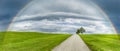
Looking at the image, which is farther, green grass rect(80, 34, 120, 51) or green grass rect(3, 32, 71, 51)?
green grass rect(80, 34, 120, 51)

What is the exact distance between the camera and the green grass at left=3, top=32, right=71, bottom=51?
1495 inches

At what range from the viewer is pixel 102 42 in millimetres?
46719

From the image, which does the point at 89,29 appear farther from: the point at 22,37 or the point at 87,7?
the point at 22,37

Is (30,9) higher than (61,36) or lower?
higher

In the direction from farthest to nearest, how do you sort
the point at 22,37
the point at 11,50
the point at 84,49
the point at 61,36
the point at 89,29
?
the point at 22,37
the point at 61,36
the point at 89,29
the point at 11,50
the point at 84,49

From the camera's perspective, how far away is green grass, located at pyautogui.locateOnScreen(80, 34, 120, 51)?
136 feet

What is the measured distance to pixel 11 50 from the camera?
3753 centimetres

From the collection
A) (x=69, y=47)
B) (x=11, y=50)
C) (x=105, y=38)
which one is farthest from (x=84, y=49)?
(x=105, y=38)

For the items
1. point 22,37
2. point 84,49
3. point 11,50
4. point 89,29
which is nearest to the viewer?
point 84,49

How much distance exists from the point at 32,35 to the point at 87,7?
56.3ft

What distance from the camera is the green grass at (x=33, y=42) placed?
125ft

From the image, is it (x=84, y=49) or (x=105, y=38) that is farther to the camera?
(x=105, y=38)

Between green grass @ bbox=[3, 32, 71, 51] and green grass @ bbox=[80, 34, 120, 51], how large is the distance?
359cm

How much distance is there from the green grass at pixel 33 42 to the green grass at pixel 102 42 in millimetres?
3586
